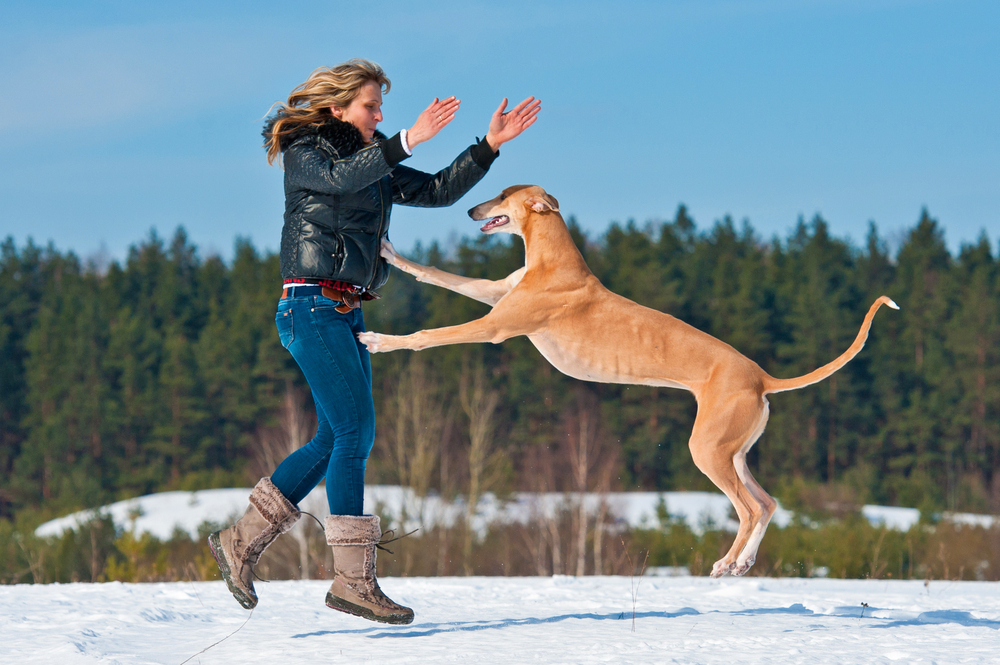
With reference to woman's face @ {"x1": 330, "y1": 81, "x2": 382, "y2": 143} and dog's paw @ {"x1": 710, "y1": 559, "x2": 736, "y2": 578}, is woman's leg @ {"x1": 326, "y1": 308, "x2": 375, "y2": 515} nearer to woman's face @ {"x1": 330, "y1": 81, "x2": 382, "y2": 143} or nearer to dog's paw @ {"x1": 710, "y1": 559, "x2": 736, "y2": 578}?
woman's face @ {"x1": 330, "y1": 81, "x2": 382, "y2": 143}

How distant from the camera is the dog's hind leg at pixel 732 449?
15.7 ft

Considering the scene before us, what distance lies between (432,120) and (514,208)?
4.13ft

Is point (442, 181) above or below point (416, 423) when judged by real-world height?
above

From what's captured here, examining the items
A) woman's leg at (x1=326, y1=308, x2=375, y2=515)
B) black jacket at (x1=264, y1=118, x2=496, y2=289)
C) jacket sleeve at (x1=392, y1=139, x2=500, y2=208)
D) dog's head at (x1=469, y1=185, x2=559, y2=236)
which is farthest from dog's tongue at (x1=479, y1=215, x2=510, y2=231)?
woman's leg at (x1=326, y1=308, x2=375, y2=515)

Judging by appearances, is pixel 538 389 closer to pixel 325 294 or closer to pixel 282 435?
pixel 282 435

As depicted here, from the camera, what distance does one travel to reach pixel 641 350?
4898mm

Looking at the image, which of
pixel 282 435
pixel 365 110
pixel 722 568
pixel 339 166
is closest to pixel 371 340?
pixel 339 166

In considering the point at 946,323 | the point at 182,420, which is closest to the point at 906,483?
the point at 946,323

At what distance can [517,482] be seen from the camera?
39188mm

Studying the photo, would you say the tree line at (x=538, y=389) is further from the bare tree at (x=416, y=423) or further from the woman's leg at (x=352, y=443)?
the woman's leg at (x=352, y=443)

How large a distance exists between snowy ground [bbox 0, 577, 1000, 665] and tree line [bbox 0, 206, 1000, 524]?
28.1 m

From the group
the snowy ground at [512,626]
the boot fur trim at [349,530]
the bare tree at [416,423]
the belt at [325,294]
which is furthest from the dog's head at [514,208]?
the bare tree at [416,423]

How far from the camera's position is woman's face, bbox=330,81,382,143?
176 inches

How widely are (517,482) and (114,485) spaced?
66.5ft
